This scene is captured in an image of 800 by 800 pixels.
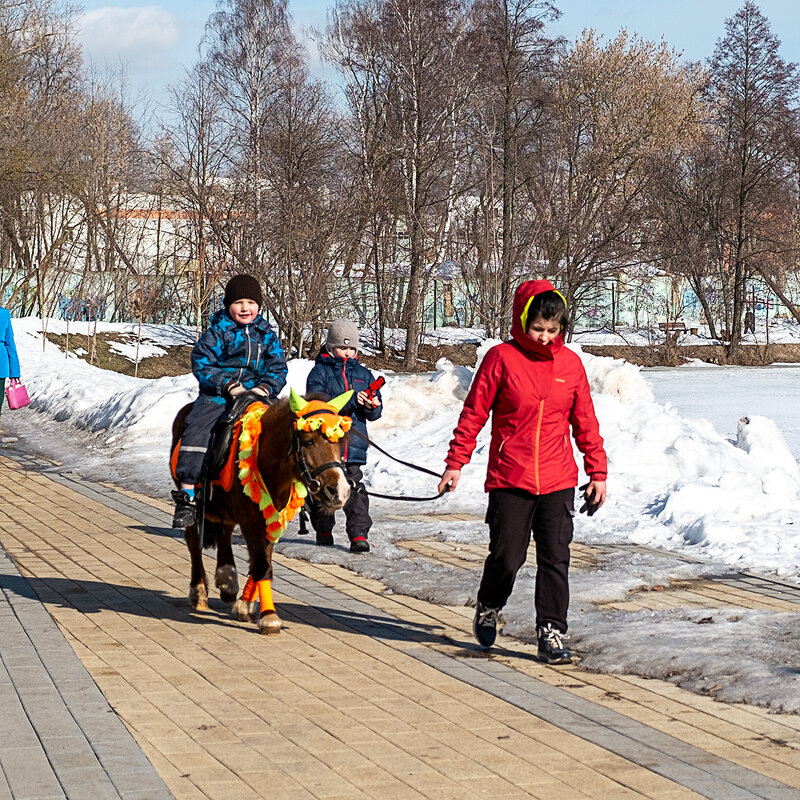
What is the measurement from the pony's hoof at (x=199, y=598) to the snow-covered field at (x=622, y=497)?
1.31m

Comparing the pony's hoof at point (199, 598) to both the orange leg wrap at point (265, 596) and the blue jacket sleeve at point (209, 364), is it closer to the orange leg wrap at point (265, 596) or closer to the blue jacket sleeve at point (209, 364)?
the orange leg wrap at point (265, 596)

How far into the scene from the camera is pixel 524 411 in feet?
20.5

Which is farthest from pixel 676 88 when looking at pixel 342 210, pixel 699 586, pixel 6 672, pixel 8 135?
pixel 6 672

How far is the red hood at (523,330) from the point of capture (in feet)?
20.6

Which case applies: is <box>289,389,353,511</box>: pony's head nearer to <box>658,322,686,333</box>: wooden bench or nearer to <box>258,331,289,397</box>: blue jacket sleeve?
<box>258,331,289,397</box>: blue jacket sleeve

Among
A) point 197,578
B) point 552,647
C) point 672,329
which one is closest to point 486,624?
point 552,647

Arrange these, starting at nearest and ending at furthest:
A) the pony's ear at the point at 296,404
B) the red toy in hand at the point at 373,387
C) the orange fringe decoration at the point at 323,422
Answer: the orange fringe decoration at the point at 323,422 < the pony's ear at the point at 296,404 < the red toy in hand at the point at 373,387

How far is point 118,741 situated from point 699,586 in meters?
4.40

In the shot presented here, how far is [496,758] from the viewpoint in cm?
478

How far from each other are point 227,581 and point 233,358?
1.29 metres

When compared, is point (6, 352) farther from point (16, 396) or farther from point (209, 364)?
point (209, 364)

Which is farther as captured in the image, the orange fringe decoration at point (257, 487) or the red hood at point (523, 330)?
the orange fringe decoration at point (257, 487)

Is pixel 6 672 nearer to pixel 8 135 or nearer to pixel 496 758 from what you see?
pixel 496 758

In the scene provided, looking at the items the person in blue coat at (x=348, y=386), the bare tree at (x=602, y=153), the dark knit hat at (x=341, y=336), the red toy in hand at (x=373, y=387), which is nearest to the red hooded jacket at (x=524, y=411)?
the red toy in hand at (x=373, y=387)
